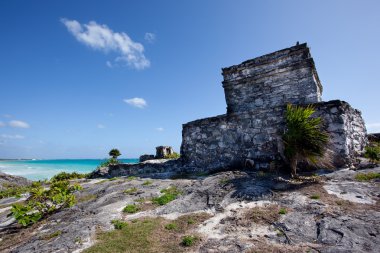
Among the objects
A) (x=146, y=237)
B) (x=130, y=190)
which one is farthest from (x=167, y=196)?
(x=146, y=237)

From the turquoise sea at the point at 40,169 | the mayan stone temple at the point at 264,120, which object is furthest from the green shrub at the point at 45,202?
the turquoise sea at the point at 40,169

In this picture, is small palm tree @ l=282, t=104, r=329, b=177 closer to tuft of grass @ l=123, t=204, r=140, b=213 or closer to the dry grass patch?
the dry grass patch

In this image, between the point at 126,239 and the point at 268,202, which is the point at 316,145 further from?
the point at 126,239

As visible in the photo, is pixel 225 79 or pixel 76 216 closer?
pixel 76 216

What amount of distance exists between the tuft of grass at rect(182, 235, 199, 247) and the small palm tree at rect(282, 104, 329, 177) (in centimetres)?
452

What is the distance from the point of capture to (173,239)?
4.25 metres

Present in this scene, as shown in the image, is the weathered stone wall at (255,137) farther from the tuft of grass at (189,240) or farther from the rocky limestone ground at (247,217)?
the tuft of grass at (189,240)

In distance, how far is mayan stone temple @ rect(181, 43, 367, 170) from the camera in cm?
775

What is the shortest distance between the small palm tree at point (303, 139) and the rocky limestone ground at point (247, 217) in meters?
0.80

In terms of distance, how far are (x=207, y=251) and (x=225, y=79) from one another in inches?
438

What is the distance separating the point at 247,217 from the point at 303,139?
3.55m

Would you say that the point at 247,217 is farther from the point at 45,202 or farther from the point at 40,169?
the point at 40,169

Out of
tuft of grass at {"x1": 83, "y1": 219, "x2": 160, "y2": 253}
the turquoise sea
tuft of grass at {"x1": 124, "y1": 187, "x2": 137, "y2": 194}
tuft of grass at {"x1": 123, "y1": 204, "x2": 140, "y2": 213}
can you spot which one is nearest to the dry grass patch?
→ tuft of grass at {"x1": 83, "y1": 219, "x2": 160, "y2": 253}

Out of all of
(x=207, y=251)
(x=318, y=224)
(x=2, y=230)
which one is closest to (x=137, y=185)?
(x=2, y=230)
